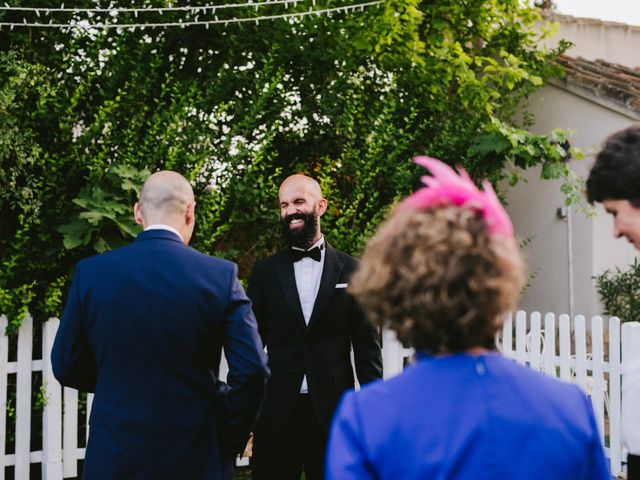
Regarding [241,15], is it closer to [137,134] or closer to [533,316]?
[137,134]

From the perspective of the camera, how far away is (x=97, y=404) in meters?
2.67

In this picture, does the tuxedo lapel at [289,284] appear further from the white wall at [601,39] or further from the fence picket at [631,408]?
the white wall at [601,39]

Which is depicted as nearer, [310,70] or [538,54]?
[310,70]

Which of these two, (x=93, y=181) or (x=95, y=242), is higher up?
(x=93, y=181)

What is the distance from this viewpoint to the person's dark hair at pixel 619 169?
5.85 ft

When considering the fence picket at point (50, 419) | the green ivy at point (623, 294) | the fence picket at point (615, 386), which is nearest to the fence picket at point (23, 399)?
the fence picket at point (50, 419)

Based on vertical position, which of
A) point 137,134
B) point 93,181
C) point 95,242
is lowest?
point 95,242

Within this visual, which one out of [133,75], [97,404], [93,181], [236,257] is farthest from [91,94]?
[97,404]

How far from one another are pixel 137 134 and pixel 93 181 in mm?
594

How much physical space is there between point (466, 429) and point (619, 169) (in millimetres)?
909

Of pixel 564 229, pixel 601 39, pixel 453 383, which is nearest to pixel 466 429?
pixel 453 383

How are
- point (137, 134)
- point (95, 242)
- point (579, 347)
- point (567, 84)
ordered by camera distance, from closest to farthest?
point (95, 242) → point (137, 134) → point (579, 347) → point (567, 84)

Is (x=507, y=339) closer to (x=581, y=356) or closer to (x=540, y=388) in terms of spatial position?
(x=581, y=356)

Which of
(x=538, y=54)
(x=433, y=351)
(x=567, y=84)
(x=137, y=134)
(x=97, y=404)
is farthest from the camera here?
(x=567, y=84)
